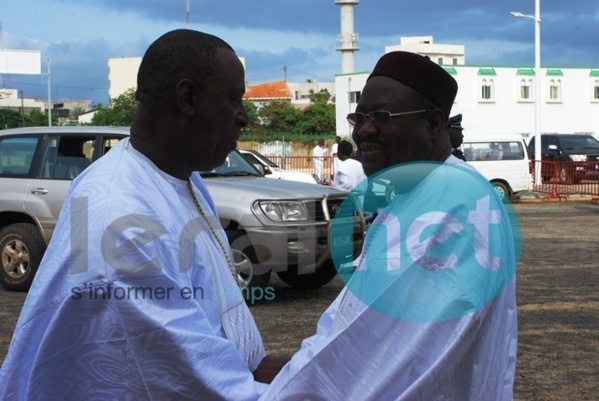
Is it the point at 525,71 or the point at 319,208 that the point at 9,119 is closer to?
the point at 525,71

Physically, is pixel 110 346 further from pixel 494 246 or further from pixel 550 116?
pixel 550 116

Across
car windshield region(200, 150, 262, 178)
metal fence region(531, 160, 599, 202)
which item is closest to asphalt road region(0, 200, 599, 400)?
car windshield region(200, 150, 262, 178)

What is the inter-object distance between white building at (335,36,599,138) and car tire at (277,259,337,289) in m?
42.7

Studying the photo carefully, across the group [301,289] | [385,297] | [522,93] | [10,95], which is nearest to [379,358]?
[385,297]

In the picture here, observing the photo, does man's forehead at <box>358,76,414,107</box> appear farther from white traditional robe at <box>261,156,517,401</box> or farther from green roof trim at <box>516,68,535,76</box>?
green roof trim at <box>516,68,535,76</box>

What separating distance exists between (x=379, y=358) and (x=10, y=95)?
503ft

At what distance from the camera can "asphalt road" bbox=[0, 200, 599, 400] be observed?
6.33 m

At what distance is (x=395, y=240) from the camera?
7.02 ft

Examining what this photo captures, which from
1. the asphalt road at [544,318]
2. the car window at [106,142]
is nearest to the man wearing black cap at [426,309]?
the asphalt road at [544,318]

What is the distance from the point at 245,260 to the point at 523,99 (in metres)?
46.4

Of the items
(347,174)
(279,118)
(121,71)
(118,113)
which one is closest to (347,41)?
(279,118)

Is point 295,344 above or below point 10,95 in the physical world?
below

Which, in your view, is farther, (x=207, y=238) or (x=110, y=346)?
(x=207, y=238)

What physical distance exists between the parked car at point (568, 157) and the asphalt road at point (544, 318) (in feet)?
35.6
